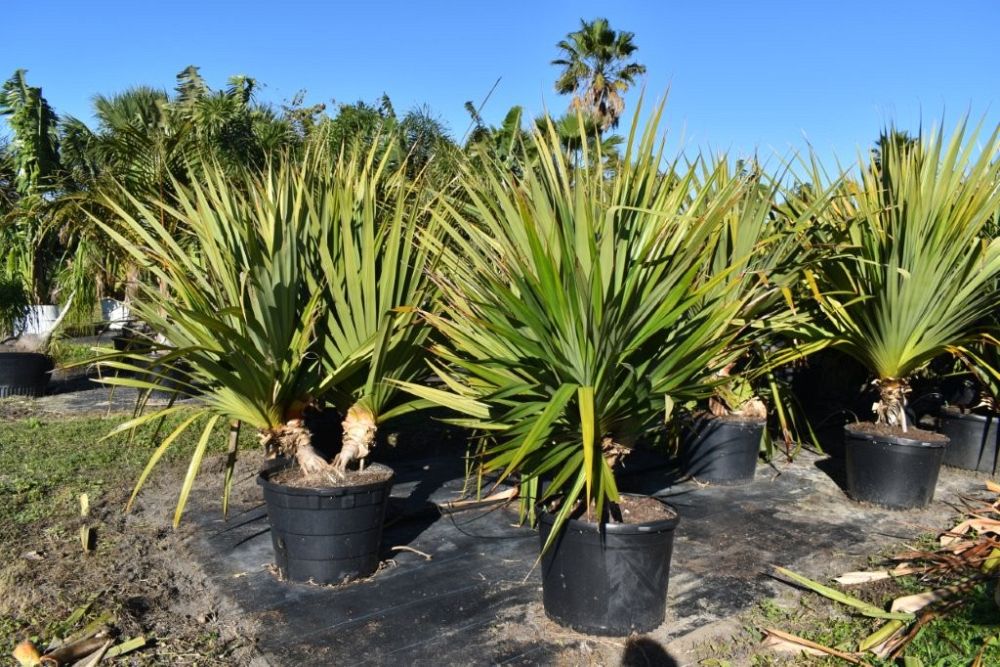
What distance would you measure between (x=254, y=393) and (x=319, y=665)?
3.91 feet

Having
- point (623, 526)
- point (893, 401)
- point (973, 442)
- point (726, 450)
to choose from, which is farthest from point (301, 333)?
point (973, 442)

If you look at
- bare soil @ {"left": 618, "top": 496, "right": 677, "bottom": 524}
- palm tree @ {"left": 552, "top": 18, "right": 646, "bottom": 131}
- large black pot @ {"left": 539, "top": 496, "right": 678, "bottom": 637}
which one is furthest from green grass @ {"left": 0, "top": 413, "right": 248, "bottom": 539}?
palm tree @ {"left": 552, "top": 18, "right": 646, "bottom": 131}

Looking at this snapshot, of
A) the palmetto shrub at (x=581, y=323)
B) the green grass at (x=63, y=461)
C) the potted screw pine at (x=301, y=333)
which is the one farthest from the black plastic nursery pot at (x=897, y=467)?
the green grass at (x=63, y=461)

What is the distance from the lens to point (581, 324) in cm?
273

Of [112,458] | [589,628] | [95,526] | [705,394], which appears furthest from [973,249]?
[112,458]

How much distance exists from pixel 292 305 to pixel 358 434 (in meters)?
0.70

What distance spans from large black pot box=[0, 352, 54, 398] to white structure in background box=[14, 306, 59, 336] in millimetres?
1780

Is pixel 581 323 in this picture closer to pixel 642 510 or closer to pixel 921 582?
pixel 642 510

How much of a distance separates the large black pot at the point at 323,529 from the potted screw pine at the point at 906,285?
2723 millimetres

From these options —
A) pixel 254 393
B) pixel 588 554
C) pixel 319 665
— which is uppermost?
pixel 254 393

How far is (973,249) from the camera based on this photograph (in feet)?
14.2

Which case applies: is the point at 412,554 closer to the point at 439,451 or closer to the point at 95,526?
the point at 95,526

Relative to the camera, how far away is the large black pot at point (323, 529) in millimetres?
3312

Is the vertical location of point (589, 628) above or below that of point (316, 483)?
below
